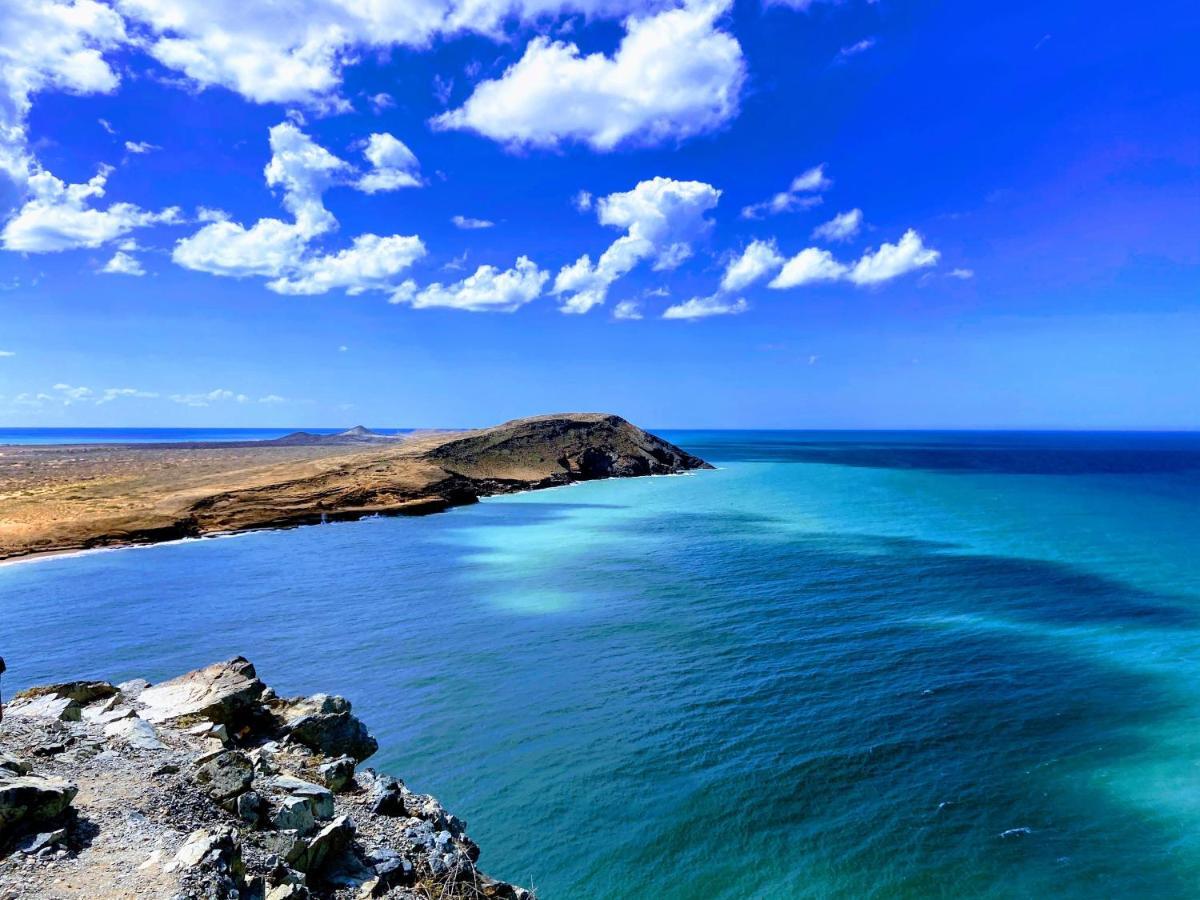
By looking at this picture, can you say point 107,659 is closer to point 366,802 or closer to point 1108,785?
point 366,802

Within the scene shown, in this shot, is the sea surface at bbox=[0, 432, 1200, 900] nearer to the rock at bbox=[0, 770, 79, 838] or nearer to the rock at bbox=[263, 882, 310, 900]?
the rock at bbox=[263, 882, 310, 900]

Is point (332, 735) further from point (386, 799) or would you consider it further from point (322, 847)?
point (322, 847)

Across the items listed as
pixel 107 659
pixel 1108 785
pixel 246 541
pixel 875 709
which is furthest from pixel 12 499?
pixel 1108 785

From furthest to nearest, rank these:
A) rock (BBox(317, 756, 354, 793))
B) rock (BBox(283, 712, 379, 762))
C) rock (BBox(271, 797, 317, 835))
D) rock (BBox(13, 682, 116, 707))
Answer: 1. rock (BBox(13, 682, 116, 707))
2. rock (BBox(283, 712, 379, 762))
3. rock (BBox(317, 756, 354, 793))
4. rock (BBox(271, 797, 317, 835))

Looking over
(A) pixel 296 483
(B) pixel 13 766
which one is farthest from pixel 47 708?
(A) pixel 296 483

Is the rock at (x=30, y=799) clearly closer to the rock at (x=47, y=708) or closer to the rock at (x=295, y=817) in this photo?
the rock at (x=295, y=817)

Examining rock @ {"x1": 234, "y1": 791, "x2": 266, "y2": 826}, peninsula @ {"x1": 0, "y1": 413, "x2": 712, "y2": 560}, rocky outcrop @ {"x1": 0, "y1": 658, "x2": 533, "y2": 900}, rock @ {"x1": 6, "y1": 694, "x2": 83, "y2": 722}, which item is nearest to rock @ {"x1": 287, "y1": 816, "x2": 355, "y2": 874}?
rocky outcrop @ {"x1": 0, "y1": 658, "x2": 533, "y2": 900}
